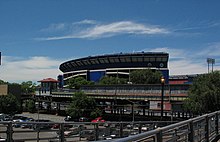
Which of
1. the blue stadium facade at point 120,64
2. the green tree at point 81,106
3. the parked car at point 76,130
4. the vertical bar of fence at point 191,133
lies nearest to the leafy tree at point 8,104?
the green tree at point 81,106

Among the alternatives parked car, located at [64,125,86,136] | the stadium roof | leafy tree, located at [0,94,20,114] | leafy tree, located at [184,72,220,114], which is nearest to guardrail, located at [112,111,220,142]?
parked car, located at [64,125,86,136]

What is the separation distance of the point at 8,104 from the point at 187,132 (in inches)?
3391

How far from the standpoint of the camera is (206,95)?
46.3 m

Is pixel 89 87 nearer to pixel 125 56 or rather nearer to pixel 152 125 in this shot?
Answer: pixel 125 56

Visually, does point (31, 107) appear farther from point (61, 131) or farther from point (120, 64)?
point (61, 131)

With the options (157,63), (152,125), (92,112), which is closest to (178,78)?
(157,63)

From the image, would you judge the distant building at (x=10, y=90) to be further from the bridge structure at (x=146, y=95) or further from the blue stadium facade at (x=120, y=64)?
the blue stadium facade at (x=120, y=64)

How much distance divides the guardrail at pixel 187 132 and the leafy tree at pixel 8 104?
80679 millimetres

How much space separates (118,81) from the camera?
131 meters

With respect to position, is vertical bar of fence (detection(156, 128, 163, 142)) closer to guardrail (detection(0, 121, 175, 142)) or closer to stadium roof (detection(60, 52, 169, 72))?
guardrail (detection(0, 121, 175, 142))

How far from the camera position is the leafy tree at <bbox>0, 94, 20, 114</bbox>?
88581 mm

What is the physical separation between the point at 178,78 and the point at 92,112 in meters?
110

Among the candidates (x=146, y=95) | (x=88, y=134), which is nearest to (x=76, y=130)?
(x=88, y=134)

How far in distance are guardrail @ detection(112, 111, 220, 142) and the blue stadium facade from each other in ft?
455
